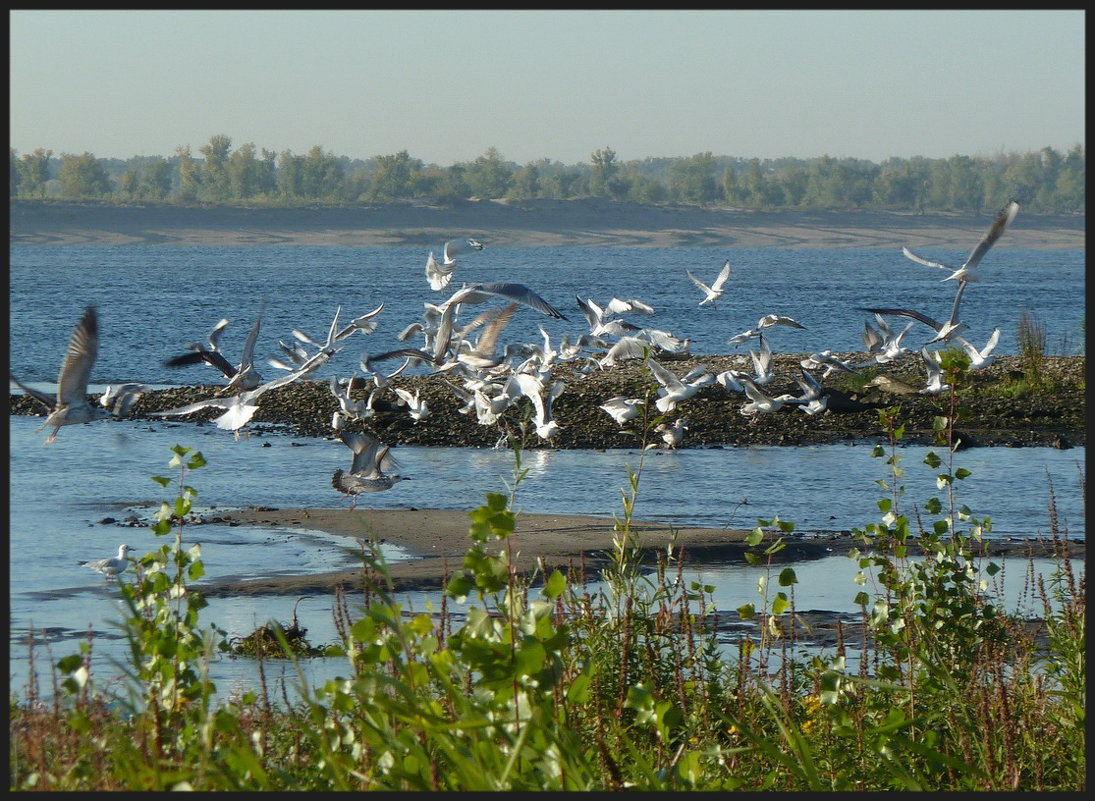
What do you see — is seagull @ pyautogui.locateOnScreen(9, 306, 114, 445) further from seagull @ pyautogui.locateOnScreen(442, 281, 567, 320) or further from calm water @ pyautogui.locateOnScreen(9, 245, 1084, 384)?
calm water @ pyautogui.locateOnScreen(9, 245, 1084, 384)

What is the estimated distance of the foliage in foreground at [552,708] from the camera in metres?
2.57

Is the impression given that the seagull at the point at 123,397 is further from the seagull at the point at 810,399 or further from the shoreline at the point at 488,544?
the seagull at the point at 810,399

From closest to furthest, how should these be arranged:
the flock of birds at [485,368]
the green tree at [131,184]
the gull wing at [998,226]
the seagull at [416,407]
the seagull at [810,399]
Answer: the gull wing at [998,226] → the flock of birds at [485,368] → the seagull at [416,407] → the seagull at [810,399] → the green tree at [131,184]

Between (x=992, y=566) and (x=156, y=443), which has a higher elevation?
(x=992, y=566)

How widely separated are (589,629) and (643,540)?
19.7ft

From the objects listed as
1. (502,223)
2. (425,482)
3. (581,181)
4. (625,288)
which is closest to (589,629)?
(425,482)

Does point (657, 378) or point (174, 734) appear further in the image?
point (657, 378)

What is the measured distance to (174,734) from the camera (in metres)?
3.13

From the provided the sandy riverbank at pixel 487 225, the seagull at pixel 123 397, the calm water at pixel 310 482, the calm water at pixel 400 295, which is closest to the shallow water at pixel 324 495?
the calm water at pixel 310 482

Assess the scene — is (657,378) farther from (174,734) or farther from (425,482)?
(174,734)

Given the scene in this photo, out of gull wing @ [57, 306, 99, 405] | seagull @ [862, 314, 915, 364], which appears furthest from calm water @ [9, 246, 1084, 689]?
seagull @ [862, 314, 915, 364]

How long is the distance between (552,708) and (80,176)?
96558 mm

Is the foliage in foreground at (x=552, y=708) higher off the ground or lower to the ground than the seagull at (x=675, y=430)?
higher

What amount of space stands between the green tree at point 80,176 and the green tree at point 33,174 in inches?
48.7
